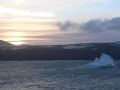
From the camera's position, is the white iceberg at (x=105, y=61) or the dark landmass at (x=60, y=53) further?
the dark landmass at (x=60, y=53)

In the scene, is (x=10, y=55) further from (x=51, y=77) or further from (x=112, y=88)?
(x=112, y=88)

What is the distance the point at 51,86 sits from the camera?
142 feet

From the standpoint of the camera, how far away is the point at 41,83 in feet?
151

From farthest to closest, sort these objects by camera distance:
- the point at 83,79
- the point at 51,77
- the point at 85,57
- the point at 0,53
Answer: the point at 0,53
the point at 85,57
the point at 51,77
the point at 83,79

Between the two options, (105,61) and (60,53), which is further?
(60,53)

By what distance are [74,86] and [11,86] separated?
5.69 metres

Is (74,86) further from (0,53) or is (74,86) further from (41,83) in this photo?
(0,53)

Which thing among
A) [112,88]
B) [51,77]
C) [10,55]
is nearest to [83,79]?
[51,77]

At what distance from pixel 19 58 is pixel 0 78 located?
155ft

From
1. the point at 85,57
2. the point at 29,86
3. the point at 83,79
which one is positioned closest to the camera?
the point at 29,86

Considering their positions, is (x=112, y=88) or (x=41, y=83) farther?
(x=41, y=83)

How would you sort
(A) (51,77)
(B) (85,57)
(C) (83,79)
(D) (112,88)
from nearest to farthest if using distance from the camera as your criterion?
(D) (112,88)
(C) (83,79)
(A) (51,77)
(B) (85,57)

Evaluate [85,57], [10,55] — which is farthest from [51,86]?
[10,55]

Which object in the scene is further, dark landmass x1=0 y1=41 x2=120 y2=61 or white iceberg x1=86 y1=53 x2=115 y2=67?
dark landmass x1=0 y1=41 x2=120 y2=61
